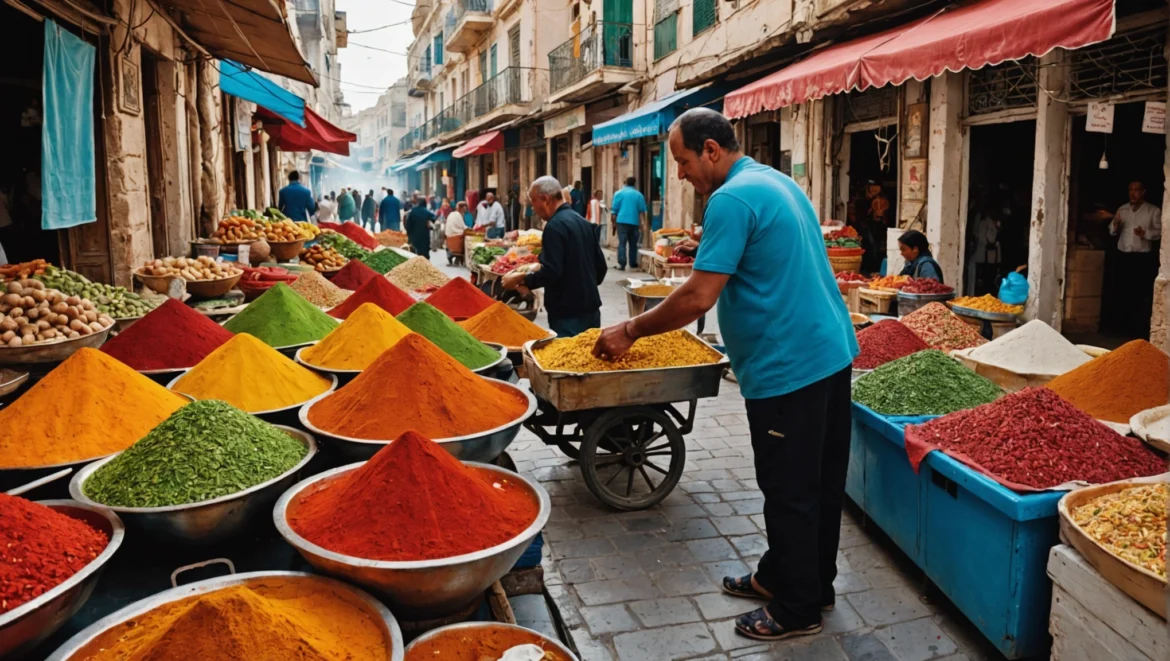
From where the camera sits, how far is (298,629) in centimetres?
174

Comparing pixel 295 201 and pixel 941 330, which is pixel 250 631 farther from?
pixel 295 201

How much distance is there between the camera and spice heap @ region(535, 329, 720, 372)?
12.9 feet

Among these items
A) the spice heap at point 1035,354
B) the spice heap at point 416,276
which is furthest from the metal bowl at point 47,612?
the spice heap at point 416,276

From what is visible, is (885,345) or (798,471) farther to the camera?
(885,345)

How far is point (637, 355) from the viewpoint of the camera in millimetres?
3988

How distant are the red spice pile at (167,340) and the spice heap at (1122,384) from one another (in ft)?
12.9

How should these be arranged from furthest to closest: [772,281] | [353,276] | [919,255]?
[919,255], [353,276], [772,281]

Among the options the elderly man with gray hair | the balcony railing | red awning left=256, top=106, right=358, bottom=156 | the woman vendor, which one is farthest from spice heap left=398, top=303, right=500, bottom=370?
the balcony railing

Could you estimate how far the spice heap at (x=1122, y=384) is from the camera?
347 centimetres

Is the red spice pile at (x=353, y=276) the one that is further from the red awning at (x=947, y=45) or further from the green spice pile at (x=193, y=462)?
the red awning at (x=947, y=45)

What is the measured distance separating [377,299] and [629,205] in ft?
34.8

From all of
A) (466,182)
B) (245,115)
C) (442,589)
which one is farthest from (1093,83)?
(466,182)

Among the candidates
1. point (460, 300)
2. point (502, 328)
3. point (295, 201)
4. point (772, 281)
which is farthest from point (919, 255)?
A: point (295, 201)

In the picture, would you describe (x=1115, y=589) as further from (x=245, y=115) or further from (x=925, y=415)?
(x=245, y=115)
